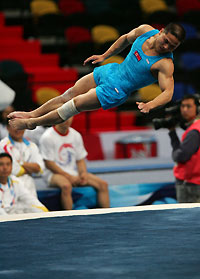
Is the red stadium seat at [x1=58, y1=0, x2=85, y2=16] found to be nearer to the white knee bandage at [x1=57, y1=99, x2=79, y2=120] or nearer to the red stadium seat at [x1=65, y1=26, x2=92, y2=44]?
the red stadium seat at [x1=65, y1=26, x2=92, y2=44]

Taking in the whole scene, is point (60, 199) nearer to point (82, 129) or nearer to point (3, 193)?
point (3, 193)

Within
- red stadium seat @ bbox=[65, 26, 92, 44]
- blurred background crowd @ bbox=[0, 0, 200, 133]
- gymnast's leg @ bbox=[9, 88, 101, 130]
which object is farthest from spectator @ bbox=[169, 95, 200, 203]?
red stadium seat @ bbox=[65, 26, 92, 44]

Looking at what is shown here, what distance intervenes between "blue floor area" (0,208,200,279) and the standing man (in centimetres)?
74

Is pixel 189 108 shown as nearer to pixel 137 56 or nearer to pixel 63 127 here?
pixel 63 127

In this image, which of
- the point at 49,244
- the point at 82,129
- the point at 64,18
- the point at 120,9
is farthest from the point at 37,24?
the point at 49,244

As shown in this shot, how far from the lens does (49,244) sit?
3385mm

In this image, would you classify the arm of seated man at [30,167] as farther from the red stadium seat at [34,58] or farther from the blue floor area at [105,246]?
the red stadium seat at [34,58]

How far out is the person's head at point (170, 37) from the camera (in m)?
3.86

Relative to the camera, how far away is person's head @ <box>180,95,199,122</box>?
17.9 ft

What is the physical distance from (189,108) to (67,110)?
5.46ft

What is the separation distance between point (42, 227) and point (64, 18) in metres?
7.18

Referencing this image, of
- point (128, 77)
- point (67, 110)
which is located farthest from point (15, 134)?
point (128, 77)

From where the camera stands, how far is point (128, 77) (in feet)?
13.5

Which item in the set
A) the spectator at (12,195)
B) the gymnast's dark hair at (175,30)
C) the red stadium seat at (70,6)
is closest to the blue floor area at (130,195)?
the spectator at (12,195)
